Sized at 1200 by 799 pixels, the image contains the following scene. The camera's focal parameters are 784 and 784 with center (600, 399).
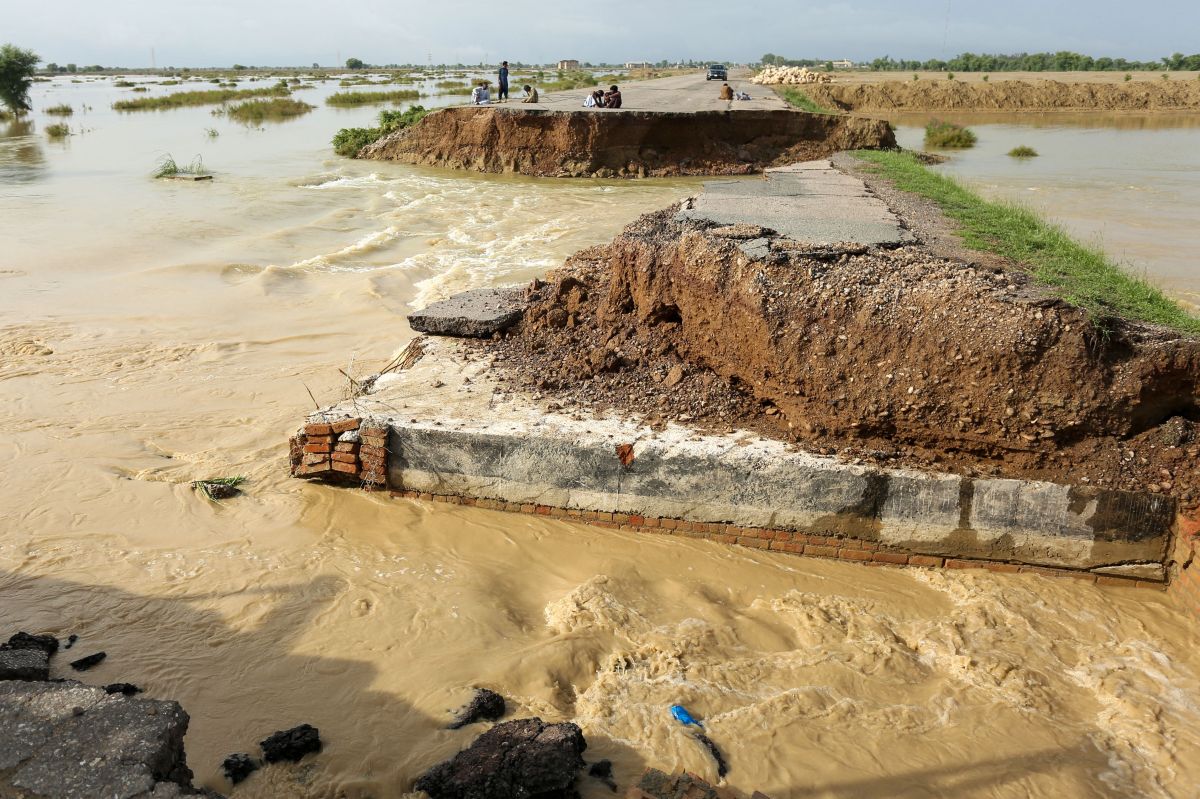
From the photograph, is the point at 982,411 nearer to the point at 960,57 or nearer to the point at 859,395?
the point at 859,395

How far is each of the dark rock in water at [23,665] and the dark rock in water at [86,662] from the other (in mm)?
271

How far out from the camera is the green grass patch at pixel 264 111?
122 feet

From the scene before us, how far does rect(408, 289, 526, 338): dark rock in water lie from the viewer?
6.84 m

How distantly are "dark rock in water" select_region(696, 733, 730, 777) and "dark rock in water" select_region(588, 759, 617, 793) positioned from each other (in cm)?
47

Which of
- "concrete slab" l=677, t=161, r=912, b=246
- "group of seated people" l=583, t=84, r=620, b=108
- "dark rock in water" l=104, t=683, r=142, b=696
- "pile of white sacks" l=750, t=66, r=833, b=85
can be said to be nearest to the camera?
"dark rock in water" l=104, t=683, r=142, b=696

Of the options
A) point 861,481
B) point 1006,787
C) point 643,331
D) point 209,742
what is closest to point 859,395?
point 861,481

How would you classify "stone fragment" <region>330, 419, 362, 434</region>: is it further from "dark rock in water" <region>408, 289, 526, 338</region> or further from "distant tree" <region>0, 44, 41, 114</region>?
"distant tree" <region>0, 44, 41, 114</region>

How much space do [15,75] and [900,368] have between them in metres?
44.2

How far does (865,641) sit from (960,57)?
10566 centimetres

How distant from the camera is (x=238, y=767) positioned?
3.27m

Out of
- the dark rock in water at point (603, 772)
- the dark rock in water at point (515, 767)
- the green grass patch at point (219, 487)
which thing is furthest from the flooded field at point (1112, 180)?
the green grass patch at point (219, 487)

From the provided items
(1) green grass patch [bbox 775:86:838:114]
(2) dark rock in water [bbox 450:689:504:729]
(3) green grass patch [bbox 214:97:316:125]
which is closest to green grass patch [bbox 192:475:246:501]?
(2) dark rock in water [bbox 450:689:504:729]

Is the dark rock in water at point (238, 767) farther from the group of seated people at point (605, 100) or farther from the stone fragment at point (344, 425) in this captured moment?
the group of seated people at point (605, 100)

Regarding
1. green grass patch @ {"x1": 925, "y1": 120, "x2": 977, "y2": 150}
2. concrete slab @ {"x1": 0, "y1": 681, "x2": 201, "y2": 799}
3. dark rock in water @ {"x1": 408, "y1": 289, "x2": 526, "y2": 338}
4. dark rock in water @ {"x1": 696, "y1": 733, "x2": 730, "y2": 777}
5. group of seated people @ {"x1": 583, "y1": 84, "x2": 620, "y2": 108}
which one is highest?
group of seated people @ {"x1": 583, "y1": 84, "x2": 620, "y2": 108}
